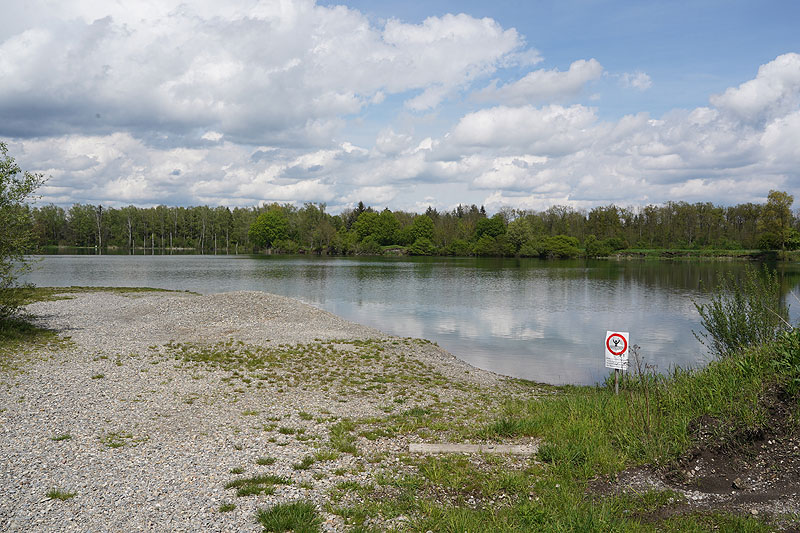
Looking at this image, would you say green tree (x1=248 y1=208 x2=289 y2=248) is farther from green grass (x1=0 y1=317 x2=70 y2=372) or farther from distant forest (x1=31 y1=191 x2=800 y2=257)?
green grass (x1=0 y1=317 x2=70 y2=372)

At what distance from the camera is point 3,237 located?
16.8 m

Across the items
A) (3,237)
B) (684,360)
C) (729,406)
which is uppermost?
(3,237)

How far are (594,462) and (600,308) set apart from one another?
31373 mm

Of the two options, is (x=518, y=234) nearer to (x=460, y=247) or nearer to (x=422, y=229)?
(x=460, y=247)

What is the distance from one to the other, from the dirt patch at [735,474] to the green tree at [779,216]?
112m

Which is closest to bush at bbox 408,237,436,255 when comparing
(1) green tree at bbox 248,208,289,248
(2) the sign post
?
(1) green tree at bbox 248,208,289,248

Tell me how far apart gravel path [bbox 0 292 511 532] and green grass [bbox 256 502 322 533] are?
0.56ft

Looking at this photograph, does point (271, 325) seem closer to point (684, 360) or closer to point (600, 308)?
point (684, 360)

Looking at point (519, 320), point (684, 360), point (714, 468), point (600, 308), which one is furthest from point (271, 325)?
point (600, 308)

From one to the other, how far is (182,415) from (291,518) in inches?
221

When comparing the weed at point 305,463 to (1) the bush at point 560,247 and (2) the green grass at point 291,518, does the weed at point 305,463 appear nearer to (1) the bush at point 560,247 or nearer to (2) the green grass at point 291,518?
(2) the green grass at point 291,518

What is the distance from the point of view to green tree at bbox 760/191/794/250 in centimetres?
9656

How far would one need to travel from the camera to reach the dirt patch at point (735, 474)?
256 inches

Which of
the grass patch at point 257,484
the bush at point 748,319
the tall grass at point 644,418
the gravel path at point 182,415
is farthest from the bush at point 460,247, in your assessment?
Result: the grass patch at point 257,484
